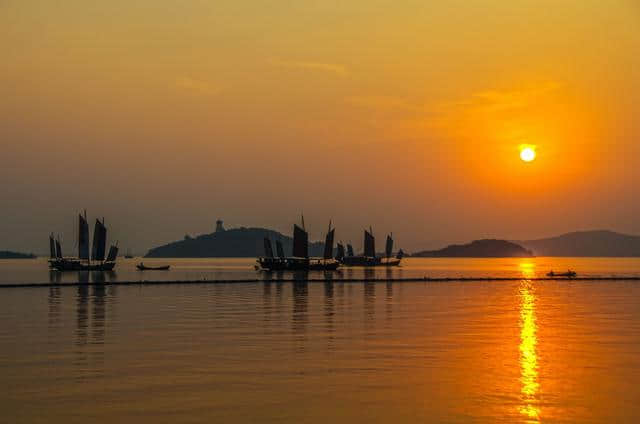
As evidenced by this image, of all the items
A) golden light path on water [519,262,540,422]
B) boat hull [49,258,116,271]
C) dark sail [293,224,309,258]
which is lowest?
golden light path on water [519,262,540,422]

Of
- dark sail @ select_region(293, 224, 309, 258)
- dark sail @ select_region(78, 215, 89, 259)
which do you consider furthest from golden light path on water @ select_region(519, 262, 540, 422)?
dark sail @ select_region(78, 215, 89, 259)

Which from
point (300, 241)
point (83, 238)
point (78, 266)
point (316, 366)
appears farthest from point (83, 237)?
point (316, 366)

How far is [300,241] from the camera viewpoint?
17825cm

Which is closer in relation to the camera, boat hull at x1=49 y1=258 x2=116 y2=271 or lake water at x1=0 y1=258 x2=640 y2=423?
lake water at x1=0 y1=258 x2=640 y2=423

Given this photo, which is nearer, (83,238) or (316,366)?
(316,366)

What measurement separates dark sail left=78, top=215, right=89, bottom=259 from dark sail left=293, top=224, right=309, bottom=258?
43.8 m

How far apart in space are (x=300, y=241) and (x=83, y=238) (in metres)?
46.3

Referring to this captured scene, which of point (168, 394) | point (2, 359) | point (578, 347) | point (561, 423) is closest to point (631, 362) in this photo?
point (578, 347)

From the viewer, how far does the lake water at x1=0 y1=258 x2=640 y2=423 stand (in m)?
24.7

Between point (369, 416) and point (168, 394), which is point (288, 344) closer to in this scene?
point (168, 394)

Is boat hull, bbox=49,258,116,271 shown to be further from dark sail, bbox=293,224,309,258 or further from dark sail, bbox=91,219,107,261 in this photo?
dark sail, bbox=293,224,309,258

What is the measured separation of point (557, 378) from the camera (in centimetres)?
3064

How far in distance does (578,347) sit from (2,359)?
2747 centimetres

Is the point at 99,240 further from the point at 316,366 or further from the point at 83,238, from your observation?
the point at 316,366
